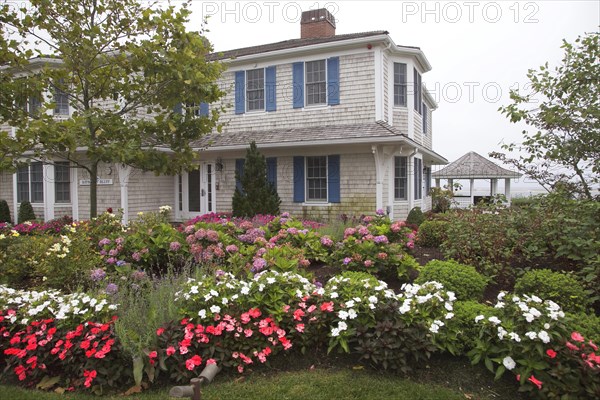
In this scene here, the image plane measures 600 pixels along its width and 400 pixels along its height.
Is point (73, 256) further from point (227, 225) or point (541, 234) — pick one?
point (541, 234)

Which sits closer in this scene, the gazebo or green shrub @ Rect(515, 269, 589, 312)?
green shrub @ Rect(515, 269, 589, 312)

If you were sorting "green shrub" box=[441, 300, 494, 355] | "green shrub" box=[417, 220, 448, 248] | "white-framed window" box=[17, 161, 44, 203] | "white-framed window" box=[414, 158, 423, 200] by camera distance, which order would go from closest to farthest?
"green shrub" box=[441, 300, 494, 355] < "green shrub" box=[417, 220, 448, 248] < "white-framed window" box=[414, 158, 423, 200] < "white-framed window" box=[17, 161, 44, 203]

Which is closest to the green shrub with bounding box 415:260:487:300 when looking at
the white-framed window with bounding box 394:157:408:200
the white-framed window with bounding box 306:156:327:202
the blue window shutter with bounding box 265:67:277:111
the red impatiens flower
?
the red impatiens flower

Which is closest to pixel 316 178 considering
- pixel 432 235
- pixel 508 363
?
pixel 432 235

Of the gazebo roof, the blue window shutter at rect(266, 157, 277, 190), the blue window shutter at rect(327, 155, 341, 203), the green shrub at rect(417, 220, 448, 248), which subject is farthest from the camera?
the gazebo roof

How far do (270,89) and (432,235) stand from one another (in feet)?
27.3

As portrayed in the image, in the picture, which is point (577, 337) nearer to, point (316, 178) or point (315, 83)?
point (316, 178)

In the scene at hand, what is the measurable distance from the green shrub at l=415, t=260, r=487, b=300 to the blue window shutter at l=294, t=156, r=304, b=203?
8.94 m

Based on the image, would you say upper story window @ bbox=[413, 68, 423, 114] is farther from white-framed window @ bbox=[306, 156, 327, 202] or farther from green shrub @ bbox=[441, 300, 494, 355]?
green shrub @ bbox=[441, 300, 494, 355]

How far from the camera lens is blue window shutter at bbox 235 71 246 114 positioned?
1433cm

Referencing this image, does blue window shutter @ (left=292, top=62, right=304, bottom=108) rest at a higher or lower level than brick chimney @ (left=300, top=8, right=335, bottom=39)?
lower

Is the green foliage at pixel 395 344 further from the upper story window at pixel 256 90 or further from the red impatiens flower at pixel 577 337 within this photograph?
the upper story window at pixel 256 90

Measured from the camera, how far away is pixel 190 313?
3738 millimetres

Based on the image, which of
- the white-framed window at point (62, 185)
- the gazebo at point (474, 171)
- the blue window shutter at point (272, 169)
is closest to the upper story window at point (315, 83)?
the blue window shutter at point (272, 169)
